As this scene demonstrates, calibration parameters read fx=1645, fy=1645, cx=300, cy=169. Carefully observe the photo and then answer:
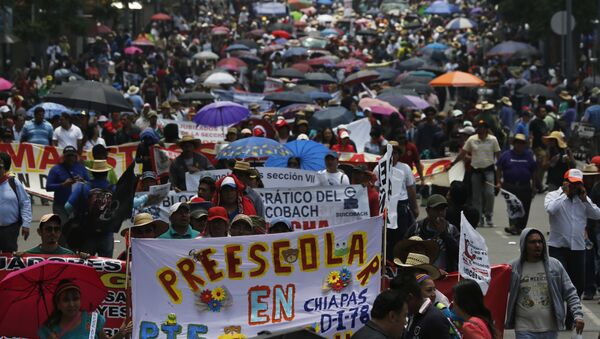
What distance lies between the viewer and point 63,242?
1372cm

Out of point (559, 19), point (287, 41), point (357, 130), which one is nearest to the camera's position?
point (357, 130)

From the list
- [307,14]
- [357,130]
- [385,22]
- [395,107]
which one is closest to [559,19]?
[395,107]

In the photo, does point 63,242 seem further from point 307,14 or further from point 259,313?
point 307,14

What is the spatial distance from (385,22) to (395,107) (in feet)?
155

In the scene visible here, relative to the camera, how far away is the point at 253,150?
17.8m

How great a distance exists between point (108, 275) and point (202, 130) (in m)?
15.8

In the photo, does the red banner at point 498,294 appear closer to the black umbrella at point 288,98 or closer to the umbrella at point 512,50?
the black umbrella at point 288,98

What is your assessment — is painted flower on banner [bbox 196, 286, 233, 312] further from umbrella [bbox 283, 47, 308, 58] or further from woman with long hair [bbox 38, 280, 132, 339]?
umbrella [bbox 283, 47, 308, 58]

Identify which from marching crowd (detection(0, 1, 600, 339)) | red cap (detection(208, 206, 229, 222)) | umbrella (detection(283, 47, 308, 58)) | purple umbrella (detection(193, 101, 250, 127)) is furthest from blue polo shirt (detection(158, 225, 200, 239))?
umbrella (detection(283, 47, 308, 58))

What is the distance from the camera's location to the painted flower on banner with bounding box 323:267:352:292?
32.9ft

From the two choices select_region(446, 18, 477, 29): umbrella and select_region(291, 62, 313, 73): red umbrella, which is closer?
select_region(291, 62, 313, 73): red umbrella

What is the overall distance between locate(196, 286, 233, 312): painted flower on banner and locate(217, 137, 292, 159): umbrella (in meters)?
7.72

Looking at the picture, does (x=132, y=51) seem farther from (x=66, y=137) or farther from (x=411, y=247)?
(x=411, y=247)

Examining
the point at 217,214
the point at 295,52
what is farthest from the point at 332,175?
the point at 295,52
